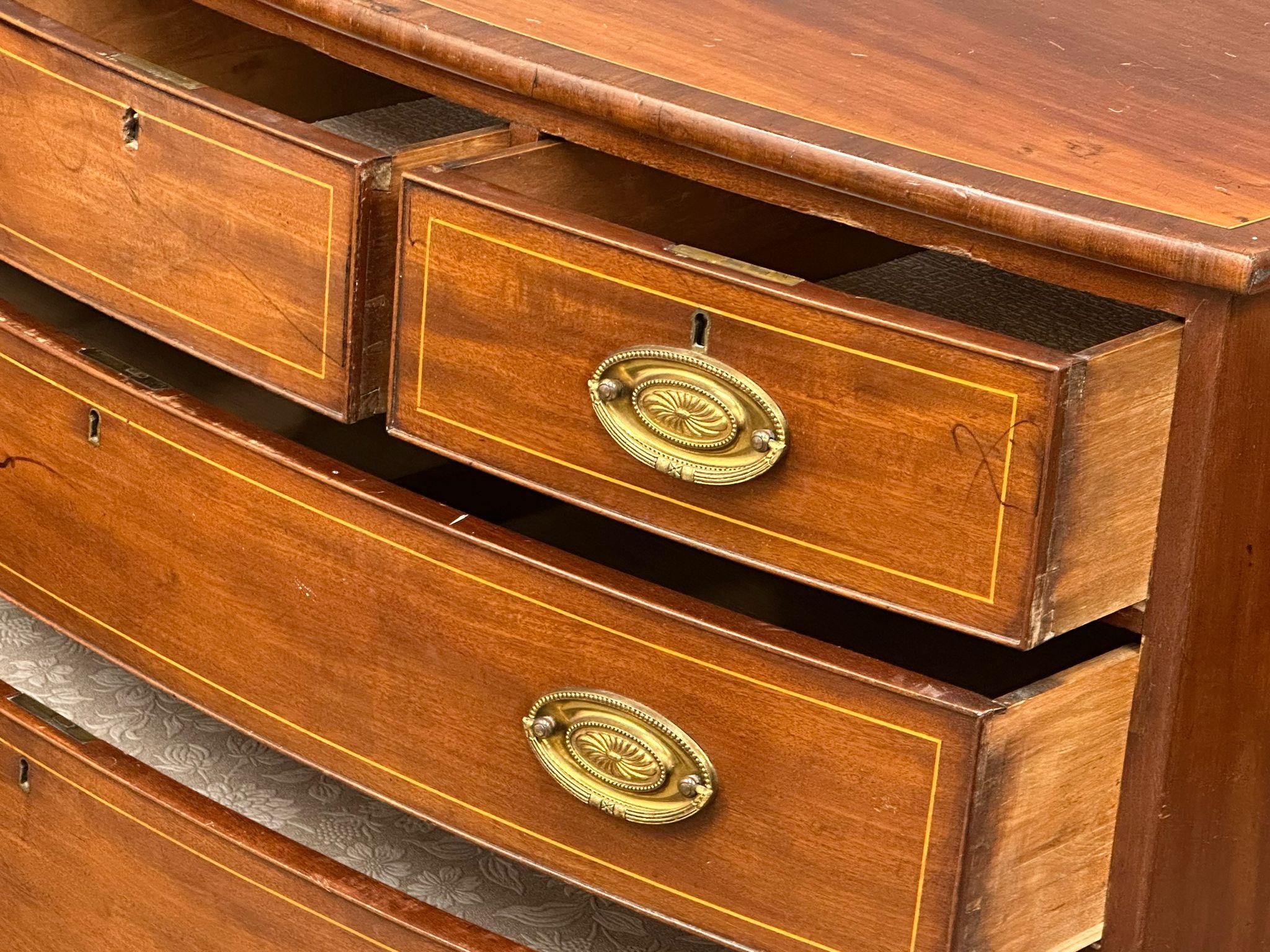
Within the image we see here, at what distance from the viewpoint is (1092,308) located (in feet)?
3.10

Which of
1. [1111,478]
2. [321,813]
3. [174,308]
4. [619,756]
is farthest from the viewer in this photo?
[321,813]

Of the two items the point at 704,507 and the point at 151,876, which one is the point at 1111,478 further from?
the point at 151,876

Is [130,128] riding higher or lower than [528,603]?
higher

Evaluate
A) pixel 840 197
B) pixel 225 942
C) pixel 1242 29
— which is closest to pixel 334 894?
pixel 225 942

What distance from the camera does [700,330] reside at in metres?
0.71

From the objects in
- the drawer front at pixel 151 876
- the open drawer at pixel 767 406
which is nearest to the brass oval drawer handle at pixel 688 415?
the open drawer at pixel 767 406

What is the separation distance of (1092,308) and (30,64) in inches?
20.3

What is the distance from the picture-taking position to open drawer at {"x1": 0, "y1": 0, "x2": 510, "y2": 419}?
804 mm

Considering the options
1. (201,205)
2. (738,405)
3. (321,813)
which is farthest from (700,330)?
(321,813)

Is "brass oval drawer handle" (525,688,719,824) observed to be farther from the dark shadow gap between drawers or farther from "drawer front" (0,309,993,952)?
the dark shadow gap between drawers

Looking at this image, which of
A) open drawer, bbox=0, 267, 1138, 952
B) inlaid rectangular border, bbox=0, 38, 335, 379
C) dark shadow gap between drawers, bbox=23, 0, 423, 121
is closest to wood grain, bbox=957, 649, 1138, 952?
open drawer, bbox=0, 267, 1138, 952

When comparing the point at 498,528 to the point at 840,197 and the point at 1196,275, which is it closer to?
the point at 840,197

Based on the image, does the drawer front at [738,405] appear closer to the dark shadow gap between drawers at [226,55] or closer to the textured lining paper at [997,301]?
the textured lining paper at [997,301]

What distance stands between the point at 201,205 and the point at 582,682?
27 cm
